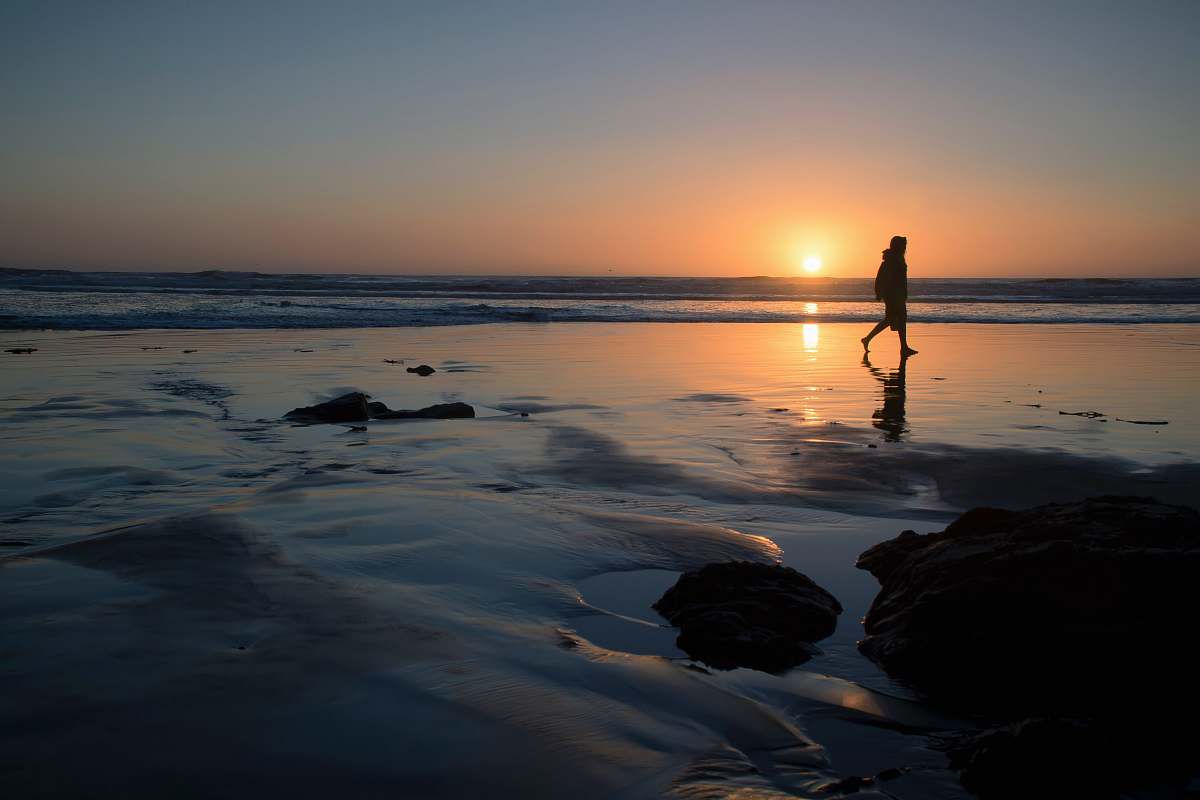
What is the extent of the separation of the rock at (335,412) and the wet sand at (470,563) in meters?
0.21

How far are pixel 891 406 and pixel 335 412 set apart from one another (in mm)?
5640

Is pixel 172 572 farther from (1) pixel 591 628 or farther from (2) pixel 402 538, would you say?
(1) pixel 591 628

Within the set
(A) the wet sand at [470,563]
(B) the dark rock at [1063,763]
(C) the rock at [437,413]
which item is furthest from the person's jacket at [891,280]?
(B) the dark rock at [1063,763]

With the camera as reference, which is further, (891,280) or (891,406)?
(891,280)

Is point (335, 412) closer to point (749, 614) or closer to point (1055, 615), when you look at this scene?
point (749, 614)

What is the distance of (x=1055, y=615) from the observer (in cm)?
311

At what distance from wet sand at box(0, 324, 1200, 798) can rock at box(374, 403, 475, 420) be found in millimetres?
225

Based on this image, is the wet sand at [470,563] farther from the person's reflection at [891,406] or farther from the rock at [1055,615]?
the rock at [1055,615]

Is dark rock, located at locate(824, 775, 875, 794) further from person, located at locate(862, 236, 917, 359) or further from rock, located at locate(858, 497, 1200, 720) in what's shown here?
person, located at locate(862, 236, 917, 359)

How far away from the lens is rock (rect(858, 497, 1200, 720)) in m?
2.93

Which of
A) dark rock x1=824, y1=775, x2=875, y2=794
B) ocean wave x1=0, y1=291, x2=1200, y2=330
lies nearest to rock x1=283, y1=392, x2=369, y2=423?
dark rock x1=824, y1=775, x2=875, y2=794

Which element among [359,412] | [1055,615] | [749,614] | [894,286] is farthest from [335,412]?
[894,286]

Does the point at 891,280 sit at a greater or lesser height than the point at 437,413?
greater

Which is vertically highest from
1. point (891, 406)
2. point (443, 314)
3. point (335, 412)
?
point (443, 314)
